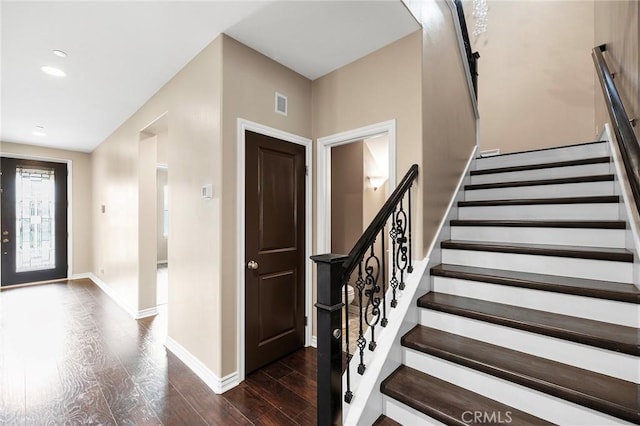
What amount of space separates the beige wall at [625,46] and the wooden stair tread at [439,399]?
1843 millimetres

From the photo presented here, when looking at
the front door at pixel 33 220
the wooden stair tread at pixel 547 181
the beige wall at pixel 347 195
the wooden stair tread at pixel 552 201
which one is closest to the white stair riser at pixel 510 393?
the wooden stair tread at pixel 552 201

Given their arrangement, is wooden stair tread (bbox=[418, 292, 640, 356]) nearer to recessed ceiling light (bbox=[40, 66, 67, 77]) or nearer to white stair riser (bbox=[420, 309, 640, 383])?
white stair riser (bbox=[420, 309, 640, 383])

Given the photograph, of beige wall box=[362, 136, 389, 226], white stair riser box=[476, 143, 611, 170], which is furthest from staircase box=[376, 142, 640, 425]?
beige wall box=[362, 136, 389, 226]

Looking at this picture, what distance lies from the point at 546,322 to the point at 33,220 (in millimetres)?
8074

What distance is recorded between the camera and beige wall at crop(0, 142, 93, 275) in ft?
19.9

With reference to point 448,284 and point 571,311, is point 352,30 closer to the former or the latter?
point 448,284

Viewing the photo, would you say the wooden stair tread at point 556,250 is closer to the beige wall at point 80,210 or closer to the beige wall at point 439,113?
the beige wall at point 439,113

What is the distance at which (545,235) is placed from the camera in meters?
Result: 2.07

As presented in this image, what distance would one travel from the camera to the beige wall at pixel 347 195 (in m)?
4.21

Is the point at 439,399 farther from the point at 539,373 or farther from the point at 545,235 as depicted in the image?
the point at 545,235

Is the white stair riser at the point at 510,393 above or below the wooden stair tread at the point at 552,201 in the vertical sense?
below

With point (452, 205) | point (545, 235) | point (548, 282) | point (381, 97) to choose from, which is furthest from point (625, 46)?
point (548, 282)

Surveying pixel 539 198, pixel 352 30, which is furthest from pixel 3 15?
pixel 539 198

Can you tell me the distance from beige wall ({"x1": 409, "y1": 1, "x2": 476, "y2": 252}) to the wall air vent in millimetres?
1268
